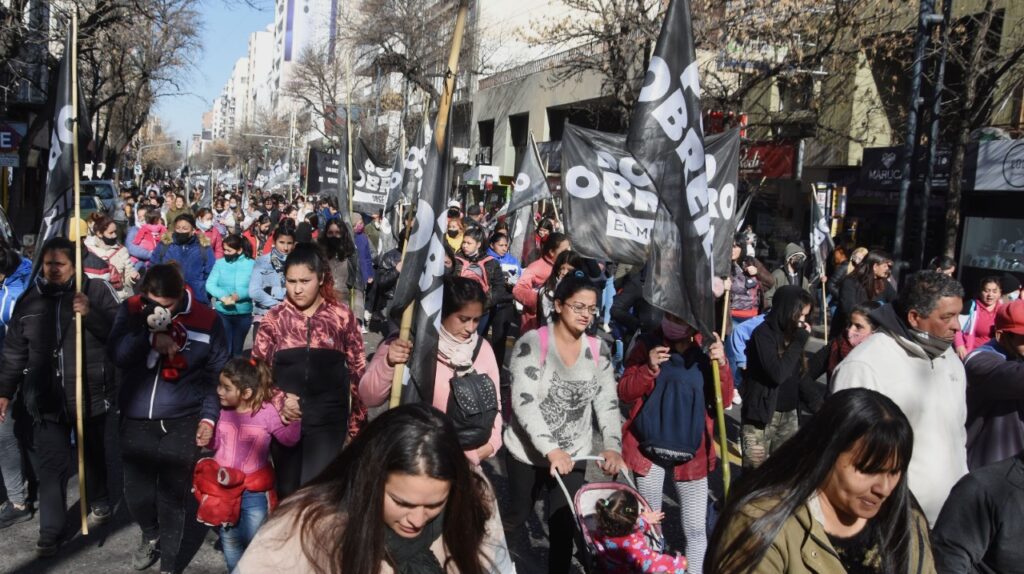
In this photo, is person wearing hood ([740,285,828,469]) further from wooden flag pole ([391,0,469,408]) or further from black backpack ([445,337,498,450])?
wooden flag pole ([391,0,469,408])

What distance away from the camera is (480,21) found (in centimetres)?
4497

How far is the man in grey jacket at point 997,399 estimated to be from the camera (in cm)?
427

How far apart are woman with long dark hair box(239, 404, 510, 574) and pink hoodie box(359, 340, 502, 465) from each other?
1735 mm

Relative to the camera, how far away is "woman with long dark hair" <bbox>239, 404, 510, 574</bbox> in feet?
7.28

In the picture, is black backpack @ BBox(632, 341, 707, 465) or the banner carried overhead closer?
A: black backpack @ BBox(632, 341, 707, 465)

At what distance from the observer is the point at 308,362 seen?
4.94 meters

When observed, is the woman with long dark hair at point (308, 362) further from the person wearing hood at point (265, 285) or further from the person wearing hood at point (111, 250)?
the person wearing hood at point (111, 250)

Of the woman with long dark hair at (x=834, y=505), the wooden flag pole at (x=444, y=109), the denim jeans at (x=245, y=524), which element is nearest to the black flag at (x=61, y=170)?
the denim jeans at (x=245, y=524)

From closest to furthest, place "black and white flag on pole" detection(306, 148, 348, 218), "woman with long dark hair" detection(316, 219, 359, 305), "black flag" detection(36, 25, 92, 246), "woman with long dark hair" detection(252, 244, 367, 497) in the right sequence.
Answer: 1. "woman with long dark hair" detection(252, 244, 367, 497)
2. "black flag" detection(36, 25, 92, 246)
3. "woman with long dark hair" detection(316, 219, 359, 305)
4. "black and white flag on pole" detection(306, 148, 348, 218)

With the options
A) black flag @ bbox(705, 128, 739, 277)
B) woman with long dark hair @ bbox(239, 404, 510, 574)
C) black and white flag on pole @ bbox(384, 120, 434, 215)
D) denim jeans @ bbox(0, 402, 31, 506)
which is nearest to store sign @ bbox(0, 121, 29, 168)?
black and white flag on pole @ bbox(384, 120, 434, 215)

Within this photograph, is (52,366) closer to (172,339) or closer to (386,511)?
(172,339)

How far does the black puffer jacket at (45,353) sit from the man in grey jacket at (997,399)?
4.66 meters

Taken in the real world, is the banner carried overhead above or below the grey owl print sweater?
above

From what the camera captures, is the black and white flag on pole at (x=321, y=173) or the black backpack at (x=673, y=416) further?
the black and white flag on pole at (x=321, y=173)
